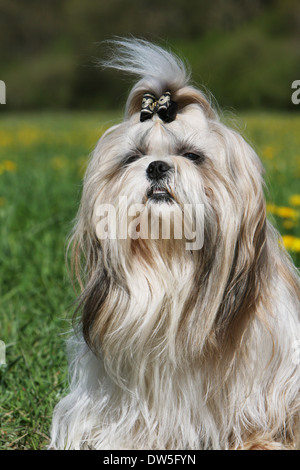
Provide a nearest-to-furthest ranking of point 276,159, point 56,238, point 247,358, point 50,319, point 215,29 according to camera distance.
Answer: point 247,358, point 50,319, point 56,238, point 276,159, point 215,29

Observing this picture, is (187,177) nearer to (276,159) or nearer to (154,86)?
(154,86)

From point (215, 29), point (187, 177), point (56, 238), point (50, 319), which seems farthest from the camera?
point (215, 29)

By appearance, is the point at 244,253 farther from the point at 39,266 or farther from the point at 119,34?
the point at 119,34

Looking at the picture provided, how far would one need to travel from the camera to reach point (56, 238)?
13.6 feet

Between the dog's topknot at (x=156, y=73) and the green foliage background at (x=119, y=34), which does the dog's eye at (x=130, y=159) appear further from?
the green foliage background at (x=119, y=34)

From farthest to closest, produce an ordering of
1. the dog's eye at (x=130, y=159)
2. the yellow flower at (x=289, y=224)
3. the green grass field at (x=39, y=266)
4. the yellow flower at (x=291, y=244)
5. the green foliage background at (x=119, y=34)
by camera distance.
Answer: the green foliage background at (x=119, y=34) → the yellow flower at (x=289, y=224) → the yellow flower at (x=291, y=244) → the green grass field at (x=39, y=266) → the dog's eye at (x=130, y=159)

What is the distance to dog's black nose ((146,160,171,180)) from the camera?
1.90 metres

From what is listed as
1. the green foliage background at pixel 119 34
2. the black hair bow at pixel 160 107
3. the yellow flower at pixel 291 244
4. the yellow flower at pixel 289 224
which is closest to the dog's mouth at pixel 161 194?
the black hair bow at pixel 160 107

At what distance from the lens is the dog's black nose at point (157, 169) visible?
6.25 feet

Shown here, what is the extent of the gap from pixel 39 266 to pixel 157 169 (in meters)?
2.03

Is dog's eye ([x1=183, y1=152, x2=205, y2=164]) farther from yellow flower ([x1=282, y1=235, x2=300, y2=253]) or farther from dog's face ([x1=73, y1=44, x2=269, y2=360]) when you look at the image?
yellow flower ([x1=282, y1=235, x2=300, y2=253])

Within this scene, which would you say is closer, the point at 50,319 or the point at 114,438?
the point at 114,438
